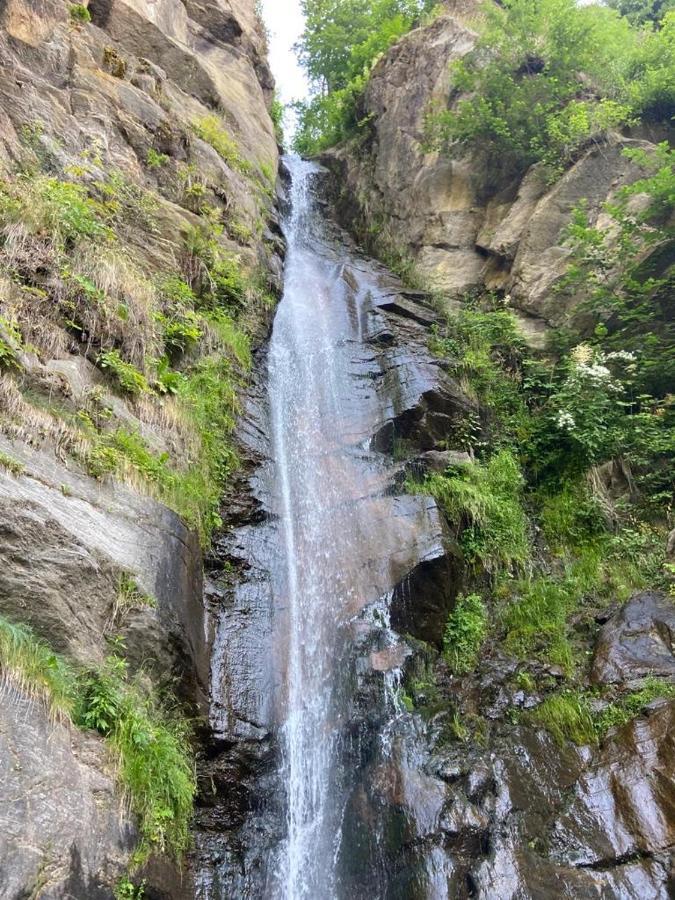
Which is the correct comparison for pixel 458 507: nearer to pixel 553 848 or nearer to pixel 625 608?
pixel 625 608

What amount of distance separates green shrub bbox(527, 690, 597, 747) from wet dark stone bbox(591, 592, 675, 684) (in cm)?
40

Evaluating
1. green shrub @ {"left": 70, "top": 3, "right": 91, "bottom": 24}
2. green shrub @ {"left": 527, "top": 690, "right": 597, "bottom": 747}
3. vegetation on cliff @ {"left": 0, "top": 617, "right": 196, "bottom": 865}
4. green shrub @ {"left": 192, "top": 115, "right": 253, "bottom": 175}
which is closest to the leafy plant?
green shrub @ {"left": 192, "top": 115, "right": 253, "bottom": 175}

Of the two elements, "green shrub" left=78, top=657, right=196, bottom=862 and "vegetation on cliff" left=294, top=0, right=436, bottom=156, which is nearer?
"green shrub" left=78, top=657, right=196, bottom=862

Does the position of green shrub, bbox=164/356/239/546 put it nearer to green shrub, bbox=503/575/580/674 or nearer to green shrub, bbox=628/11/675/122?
green shrub, bbox=503/575/580/674

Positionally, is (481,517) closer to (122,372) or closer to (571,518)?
(571,518)

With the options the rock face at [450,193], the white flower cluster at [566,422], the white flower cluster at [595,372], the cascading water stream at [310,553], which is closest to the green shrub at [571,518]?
the white flower cluster at [566,422]

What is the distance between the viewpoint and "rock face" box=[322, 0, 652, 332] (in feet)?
37.1

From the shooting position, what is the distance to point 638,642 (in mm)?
6207

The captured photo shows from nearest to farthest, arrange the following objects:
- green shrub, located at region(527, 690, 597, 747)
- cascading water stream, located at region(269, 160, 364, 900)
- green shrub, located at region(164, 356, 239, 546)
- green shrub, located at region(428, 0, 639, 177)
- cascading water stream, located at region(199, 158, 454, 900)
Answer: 1. cascading water stream, located at region(199, 158, 454, 900)
2. cascading water stream, located at region(269, 160, 364, 900)
3. green shrub, located at region(527, 690, 597, 747)
4. green shrub, located at region(164, 356, 239, 546)
5. green shrub, located at region(428, 0, 639, 177)

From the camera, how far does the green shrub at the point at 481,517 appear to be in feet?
24.8

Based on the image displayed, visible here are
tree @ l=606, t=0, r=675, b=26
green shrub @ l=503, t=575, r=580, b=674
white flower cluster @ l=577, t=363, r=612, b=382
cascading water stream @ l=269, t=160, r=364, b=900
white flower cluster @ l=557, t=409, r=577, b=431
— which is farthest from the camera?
tree @ l=606, t=0, r=675, b=26

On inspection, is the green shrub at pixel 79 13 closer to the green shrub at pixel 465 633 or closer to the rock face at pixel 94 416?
the rock face at pixel 94 416

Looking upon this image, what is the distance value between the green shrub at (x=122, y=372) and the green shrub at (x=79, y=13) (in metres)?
7.17

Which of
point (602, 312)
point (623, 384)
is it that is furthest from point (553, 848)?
point (602, 312)
